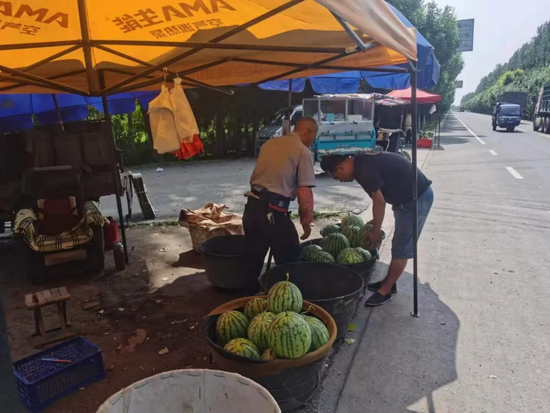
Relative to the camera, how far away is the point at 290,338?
107 inches

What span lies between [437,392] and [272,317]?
1324 millimetres

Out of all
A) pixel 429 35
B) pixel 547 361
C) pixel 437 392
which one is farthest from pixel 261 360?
pixel 429 35

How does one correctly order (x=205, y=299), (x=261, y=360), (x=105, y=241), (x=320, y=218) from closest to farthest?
(x=261, y=360), (x=205, y=299), (x=105, y=241), (x=320, y=218)

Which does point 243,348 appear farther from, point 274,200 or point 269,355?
point 274,200

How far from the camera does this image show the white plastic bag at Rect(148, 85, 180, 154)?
3730mm

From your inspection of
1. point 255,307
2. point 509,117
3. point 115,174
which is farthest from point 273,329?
point 509,117

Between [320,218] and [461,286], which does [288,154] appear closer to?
[461,286]

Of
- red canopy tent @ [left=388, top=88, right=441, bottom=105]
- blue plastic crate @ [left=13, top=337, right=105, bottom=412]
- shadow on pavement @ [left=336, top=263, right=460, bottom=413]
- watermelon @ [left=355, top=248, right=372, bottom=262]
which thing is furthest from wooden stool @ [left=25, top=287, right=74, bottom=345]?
red canopy tent @ [left=388, top=88, right=441, bottom=105]

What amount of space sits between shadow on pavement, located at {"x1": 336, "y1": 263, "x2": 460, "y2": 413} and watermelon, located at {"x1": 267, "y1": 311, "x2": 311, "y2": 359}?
66cm

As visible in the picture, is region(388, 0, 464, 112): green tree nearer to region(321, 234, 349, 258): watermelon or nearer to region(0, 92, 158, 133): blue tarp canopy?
region(0, 92, 158, 133): blue tarp canopy

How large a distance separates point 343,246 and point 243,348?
2.18 metres

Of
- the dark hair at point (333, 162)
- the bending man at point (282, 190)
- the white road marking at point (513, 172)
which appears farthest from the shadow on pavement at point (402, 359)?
the white road marking at point (513, 172)

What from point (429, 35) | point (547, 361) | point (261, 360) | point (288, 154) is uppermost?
point (429, 35)

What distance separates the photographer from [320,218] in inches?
318
